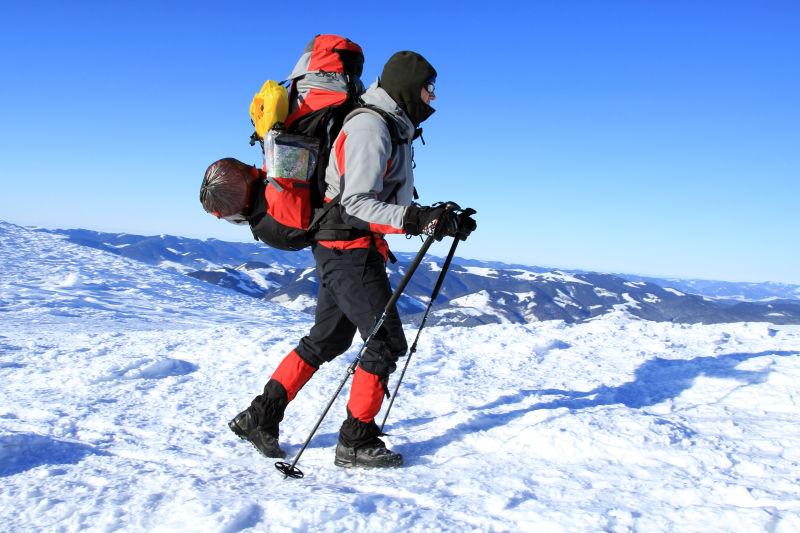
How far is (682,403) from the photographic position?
520cm

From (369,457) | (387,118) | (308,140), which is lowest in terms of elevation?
(369,457)

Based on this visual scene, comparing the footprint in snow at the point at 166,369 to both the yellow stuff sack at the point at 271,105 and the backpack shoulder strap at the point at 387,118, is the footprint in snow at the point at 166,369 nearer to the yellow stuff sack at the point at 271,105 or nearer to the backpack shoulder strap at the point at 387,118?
the yellow stuff sack at the point at 271,105

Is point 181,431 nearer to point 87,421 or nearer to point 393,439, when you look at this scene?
point 87,421

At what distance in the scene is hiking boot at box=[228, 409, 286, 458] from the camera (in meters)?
3.60

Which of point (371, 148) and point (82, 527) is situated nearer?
point (82, 527)

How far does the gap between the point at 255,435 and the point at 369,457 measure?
908 millimetres

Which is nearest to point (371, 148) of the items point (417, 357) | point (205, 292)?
point (417, 357)

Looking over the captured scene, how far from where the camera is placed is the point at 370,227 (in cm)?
341

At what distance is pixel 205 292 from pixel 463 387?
17.0m

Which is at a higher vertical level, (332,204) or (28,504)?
(332,204)

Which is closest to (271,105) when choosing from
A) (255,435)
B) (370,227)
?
(370,227)

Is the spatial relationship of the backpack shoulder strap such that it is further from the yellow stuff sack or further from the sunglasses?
the sunglasses

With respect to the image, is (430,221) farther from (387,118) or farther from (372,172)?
(387,118)

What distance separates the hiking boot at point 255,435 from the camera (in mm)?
3604
